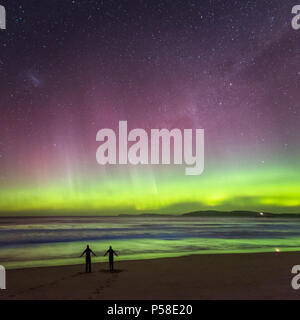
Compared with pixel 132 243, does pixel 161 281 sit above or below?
above

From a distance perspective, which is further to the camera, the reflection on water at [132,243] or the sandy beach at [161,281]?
the reflection on water at [132,243]

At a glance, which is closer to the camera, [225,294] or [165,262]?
[225,294]

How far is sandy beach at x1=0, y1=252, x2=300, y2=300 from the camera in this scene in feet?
33.4

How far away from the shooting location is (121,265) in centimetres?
1619

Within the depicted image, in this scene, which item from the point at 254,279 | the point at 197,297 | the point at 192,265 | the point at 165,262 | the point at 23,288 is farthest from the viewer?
the point at 165,262

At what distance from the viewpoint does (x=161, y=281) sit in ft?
40.0

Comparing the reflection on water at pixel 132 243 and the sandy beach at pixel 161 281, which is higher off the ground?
the sandy beach at pixel 161 281

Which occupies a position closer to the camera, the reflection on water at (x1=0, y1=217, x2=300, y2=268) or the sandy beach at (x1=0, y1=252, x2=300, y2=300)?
the sandy beach at (x1=0, y1=252, x2=300, y2=300)

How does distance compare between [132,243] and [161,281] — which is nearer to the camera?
[161,281]

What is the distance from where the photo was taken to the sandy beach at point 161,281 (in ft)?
33.4

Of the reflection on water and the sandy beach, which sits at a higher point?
the sandy beach
